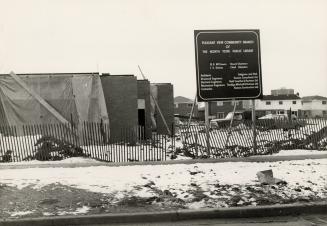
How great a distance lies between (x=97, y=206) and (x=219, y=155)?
24.9ft

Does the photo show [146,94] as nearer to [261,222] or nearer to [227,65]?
[227,65]

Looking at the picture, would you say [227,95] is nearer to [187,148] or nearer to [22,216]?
[187,148]

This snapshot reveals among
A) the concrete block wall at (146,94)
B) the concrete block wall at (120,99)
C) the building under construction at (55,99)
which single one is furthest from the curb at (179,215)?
the concrete block wall at (146,94)

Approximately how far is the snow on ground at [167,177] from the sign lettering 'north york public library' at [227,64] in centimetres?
323

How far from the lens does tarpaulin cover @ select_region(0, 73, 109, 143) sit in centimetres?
2358

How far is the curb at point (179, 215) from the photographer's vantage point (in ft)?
26.3

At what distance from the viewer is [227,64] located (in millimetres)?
15672

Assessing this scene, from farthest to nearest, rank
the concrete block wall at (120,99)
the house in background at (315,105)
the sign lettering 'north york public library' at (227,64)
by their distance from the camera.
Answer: the house in background at (315,105) < the concrete block wall at (120,99) < the sign lettering 'north york public library' at (227,64)

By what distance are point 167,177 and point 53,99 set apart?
14.2 meters

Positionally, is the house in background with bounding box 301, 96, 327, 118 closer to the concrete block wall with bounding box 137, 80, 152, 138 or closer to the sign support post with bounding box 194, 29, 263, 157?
the concrete block wall with bounding box 137, 80, 152, 138

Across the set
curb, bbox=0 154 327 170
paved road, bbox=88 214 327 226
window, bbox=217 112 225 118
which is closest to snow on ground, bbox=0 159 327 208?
curb, bbox=0 154 327 170

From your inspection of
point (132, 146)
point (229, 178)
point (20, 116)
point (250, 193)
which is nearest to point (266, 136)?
point (132, 146)

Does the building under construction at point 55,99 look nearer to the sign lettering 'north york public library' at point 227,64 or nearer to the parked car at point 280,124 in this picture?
the parked car at point 280,124

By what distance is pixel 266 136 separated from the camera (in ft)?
64.0
